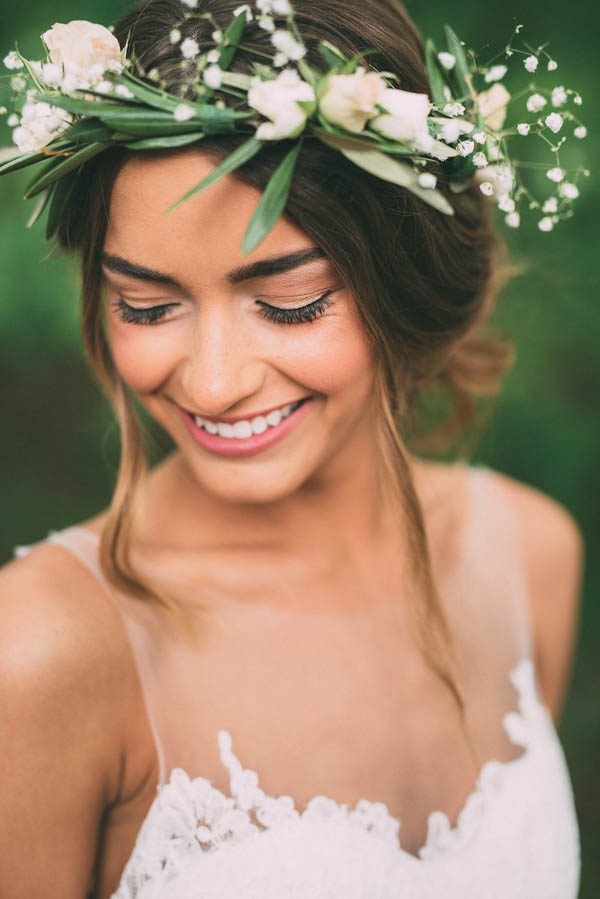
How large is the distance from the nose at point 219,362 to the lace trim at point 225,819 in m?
0.75

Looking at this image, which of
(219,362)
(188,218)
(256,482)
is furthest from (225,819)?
(188,218)

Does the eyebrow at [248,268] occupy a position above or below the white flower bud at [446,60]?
below

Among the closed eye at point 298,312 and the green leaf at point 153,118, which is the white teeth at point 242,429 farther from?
the green leaf at point 153,118

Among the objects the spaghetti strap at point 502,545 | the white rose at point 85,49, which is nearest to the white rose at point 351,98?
the white rose at point 85,49

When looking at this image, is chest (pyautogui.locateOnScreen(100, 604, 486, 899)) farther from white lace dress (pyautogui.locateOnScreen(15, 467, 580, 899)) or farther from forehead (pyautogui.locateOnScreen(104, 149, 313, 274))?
forehead (pyautogui.locateOnScreen(104, 149, 313, 274))

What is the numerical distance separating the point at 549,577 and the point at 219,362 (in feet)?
5.04

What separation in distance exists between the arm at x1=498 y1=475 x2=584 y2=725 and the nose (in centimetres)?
135

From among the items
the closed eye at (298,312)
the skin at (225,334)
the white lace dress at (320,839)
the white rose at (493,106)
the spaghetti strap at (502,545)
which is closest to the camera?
the skin at (225,334)

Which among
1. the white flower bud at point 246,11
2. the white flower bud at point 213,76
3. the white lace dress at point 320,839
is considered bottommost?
the white lace dress at point 320,839

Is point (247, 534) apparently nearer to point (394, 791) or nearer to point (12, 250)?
point (394, 791)

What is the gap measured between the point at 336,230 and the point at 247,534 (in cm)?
86

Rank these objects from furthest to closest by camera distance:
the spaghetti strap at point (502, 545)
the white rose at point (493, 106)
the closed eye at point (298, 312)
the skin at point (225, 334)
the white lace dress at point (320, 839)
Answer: the spaghetti strap at point (502, 545) → the white rose at point (493, 106) → the white lace dress at point (320, 839) → the closed eye at point (298, 312) → the skin at point (225, 334)

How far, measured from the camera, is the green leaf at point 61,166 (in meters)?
1.65

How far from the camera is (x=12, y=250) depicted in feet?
8.61
